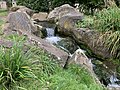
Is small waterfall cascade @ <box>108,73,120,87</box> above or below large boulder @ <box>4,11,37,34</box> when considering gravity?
below

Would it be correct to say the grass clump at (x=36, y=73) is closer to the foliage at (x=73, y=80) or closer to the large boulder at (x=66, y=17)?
the foliage at (x=73, y=80)

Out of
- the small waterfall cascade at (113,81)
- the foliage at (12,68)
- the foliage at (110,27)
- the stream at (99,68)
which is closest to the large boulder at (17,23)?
the stream at (99,68)

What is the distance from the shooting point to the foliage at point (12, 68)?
4.23 m

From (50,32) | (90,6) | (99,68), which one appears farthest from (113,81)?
(90,6)

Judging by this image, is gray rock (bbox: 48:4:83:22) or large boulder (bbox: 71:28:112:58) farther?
gray rock (bbox: 48:4:83:22)

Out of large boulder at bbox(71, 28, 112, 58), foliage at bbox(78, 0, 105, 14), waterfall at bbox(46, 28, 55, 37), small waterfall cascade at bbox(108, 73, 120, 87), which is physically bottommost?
small waterfall cascade at bbox(108, 73, 120, 87)

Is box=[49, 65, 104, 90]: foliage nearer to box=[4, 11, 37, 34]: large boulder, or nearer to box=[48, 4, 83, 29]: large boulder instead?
box=[4, 11, 37, 34]: large boulder

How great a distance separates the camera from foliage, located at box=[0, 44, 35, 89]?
423 cm

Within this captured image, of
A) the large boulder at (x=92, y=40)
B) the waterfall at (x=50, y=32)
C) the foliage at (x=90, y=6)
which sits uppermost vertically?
the foliage at (x=90, y=6)

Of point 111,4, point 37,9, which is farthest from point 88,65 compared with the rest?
point 37,9

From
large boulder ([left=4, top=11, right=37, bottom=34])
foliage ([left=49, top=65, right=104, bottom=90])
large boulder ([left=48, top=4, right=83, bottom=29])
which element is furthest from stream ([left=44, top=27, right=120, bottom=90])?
large boulder ([left=4, top=11, right=37, bottom=34])

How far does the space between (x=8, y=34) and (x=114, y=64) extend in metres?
3.10

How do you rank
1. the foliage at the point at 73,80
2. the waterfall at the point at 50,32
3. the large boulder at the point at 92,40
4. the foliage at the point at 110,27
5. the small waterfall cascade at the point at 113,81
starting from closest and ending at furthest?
the foliage at the point at 73,80, the small waterfall cascade at the point at 113,81, the foliage at the point at 110,27, the large boulder at the point at 92,40, the waterfall at the point at 50,32

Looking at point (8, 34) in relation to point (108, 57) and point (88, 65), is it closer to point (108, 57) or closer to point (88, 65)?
point (88, 65)
